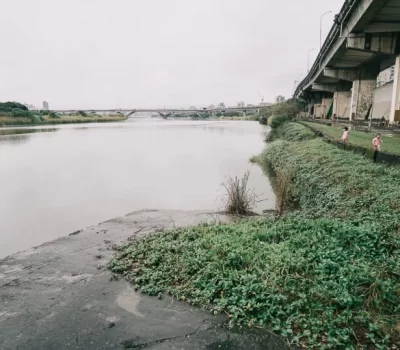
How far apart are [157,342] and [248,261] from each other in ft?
6.64

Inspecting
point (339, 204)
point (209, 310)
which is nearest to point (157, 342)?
point (209, 310)

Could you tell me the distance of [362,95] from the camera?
32.2m

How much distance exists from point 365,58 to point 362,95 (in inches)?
221

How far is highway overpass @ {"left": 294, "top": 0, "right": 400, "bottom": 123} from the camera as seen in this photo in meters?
17.7

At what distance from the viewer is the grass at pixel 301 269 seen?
3965 millimetres

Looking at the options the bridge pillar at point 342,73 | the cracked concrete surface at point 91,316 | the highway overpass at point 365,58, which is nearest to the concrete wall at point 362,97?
the highway overpass at point 365,58

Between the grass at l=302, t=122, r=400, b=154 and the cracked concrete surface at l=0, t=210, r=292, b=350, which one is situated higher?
the grass at l=302, t=122, r=400, b=154

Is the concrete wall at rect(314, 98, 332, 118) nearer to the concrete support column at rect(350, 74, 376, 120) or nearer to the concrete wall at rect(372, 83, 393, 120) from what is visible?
the concrete support column at rect(350, 74, 376, 120)

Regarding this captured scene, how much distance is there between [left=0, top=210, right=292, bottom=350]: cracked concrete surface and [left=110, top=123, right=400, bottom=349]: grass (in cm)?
26

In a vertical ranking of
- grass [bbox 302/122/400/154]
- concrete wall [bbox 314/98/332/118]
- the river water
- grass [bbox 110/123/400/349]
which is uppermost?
concrete wall [bbox 314/98/332/118]

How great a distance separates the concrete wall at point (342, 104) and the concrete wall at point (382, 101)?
11.9 meters

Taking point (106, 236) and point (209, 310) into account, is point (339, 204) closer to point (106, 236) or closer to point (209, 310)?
point (209, 310)

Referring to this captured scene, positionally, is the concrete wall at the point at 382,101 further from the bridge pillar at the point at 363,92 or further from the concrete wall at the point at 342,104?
the concrete wall at the point at 342,104

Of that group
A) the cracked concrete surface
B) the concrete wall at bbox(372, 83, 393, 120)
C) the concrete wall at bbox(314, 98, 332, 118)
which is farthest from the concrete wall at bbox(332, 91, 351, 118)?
the cracked concrete surface
